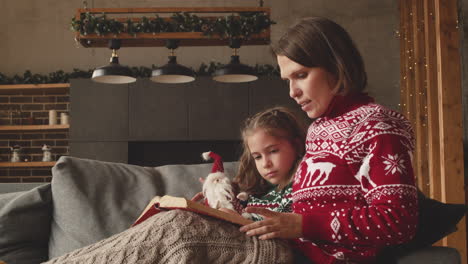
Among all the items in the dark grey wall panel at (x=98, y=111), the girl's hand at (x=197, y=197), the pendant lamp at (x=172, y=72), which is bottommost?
the dark grey wall panel at (x=98, y=111)

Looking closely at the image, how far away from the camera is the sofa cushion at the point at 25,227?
7.45 feet

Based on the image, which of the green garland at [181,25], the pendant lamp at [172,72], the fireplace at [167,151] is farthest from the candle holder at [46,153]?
the pendant lamp at [172,72]

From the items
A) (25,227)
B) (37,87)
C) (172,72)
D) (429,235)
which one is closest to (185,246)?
(429,235)

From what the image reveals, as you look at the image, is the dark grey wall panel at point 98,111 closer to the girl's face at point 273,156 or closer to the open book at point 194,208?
the girl's face at point 273,156

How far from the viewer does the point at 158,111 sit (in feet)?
24.0

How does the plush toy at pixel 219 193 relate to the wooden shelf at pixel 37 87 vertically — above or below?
above

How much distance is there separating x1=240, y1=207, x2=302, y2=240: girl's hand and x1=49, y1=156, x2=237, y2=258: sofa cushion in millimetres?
974

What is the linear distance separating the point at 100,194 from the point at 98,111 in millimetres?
5204

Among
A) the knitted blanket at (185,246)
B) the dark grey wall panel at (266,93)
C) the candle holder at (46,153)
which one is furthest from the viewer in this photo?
the candle holder at (46,153)

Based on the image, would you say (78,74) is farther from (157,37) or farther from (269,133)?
(269,133)

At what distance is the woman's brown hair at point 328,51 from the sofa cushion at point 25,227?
135 cm

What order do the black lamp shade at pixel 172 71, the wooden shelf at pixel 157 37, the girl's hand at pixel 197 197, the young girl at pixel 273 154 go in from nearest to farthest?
the young girl at pixel 273 154, the girl's hand at pixel 197 197, the black lamp shade at pixel 172 71, the wooden shelf at pixel 157 37

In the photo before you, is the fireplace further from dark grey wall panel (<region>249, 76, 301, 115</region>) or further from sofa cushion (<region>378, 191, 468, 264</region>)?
sofa cushion (<region>378, 191, 468, 264</region>)

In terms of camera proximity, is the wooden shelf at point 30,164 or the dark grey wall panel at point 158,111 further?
the wooden shelf at point 30,164
